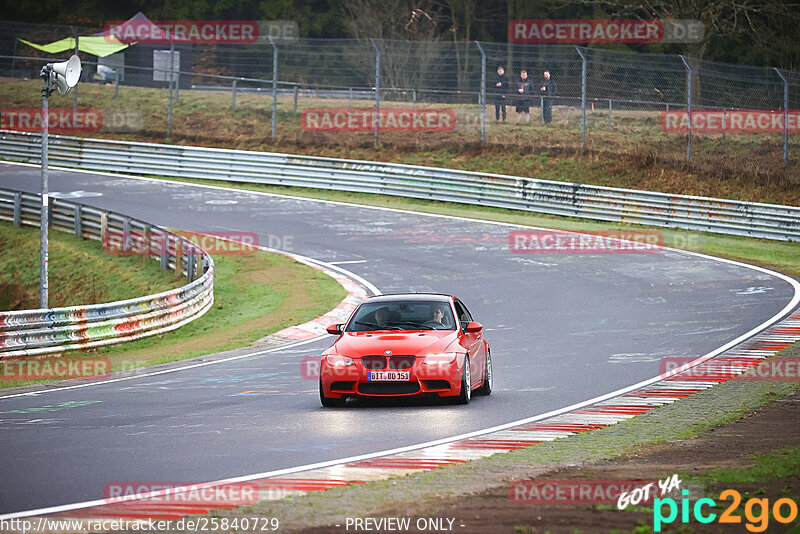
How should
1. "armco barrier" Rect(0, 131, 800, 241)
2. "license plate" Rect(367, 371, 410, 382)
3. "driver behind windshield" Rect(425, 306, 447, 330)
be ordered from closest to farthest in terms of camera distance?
"license plate" Rect(367, 371, 410, 382), "driver behind windshield" Rect(425, 306, 447, 330), "armco barrier" Rect(0, 131, 800, 241)

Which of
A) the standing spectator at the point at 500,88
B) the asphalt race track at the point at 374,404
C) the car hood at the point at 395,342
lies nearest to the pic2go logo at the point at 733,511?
the asphalt race track at the point at 374,404

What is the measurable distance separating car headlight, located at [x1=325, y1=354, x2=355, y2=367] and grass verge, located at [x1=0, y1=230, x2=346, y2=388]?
570 centimetres

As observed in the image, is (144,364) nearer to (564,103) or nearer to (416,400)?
(416,400)

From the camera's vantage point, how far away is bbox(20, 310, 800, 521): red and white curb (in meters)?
7.64

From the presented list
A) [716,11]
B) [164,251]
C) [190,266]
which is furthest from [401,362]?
[716,11]

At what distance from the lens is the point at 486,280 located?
78.4ft

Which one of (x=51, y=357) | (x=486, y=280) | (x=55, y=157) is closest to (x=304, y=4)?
(x=55, y=157)

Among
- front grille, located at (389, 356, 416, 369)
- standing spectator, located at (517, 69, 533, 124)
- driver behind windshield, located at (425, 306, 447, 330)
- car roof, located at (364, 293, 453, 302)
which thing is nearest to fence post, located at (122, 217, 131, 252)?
standing spectator, located at (517, 69, 533, 124)

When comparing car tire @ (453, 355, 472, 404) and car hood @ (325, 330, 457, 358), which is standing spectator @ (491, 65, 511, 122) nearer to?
car hood @ (325, 330, 457, 358)

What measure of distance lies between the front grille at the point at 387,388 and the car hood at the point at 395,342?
13.5 inches

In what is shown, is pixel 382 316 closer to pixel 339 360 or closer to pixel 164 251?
pixel 339 360

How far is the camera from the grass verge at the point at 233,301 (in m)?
18.9

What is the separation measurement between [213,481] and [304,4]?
6970cm

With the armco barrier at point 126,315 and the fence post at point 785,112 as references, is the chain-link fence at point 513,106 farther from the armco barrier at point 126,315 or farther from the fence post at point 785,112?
the armco barrier at point 126,315
